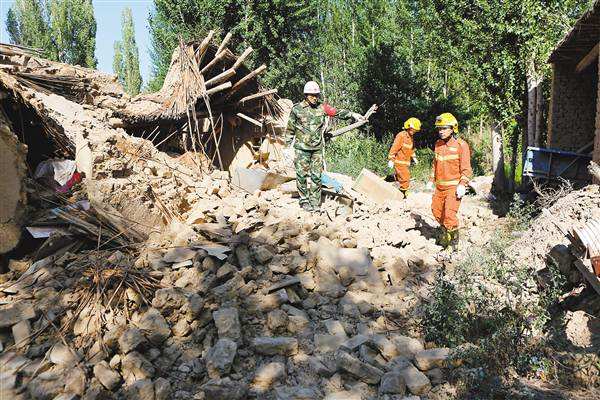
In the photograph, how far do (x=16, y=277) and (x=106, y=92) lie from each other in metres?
3.57

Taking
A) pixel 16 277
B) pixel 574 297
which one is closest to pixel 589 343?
pixel 574 297

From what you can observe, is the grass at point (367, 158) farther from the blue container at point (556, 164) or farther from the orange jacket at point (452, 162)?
the orange jacket at point (452, 162)

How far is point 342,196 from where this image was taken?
7.13m

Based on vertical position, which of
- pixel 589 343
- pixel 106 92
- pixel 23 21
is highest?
pixel 23 21

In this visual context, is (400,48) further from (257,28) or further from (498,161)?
(498,161)

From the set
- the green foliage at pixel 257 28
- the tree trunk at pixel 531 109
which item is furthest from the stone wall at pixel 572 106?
the green foliage at pixel 257 28

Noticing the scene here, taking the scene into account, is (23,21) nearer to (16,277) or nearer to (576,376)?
(16,277)

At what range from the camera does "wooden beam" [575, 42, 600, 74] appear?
24.5 feet

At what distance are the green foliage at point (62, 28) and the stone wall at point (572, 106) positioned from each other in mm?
20642

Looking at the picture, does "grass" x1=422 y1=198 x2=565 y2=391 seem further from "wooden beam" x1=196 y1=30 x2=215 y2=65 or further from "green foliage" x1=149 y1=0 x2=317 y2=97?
"green foliage" x1=149 y1=0 x2=317 y2=97

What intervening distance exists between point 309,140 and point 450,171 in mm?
1945

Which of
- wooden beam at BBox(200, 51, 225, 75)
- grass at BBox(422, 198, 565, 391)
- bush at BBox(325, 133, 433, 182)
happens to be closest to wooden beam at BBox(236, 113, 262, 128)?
wooden beam at BBox(200, 51, 225, 75)

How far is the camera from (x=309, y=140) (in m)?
6.56

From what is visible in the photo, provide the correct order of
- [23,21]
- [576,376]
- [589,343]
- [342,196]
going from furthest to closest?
[23,21]
[342,196]
[589,343]
[576,376]
